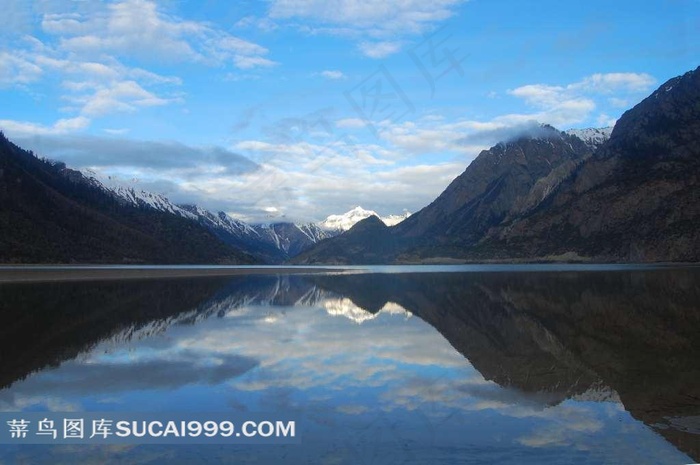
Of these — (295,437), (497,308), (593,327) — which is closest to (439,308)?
(497,308)

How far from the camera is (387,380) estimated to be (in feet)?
A: 75.0

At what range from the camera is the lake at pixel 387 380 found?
14336 mm

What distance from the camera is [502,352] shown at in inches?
1144

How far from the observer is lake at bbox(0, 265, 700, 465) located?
14.3 m

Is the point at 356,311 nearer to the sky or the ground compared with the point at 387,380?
nearer to the ground

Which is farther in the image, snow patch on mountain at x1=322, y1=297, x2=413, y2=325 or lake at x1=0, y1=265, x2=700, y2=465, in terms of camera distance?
snow patch on mountain at x1=322, y1=297, x2=413, y2=325

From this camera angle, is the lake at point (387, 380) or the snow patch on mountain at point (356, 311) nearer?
the lake at point (387, 380)

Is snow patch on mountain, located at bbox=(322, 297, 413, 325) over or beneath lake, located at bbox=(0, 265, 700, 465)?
beneath

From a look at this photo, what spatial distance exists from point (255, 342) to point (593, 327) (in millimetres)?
20459

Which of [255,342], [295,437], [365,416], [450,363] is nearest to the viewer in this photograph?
[295,437]

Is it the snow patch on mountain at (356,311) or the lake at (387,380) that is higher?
the lake at (387,380)

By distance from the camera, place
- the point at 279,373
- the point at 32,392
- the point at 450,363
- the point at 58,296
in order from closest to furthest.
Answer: the point at 32,392 < the point at 279,373 < the point at 450,363 < the point at 58,296

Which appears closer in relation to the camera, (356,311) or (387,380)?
(387,380)

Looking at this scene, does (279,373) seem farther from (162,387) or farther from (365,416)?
(365,416)
